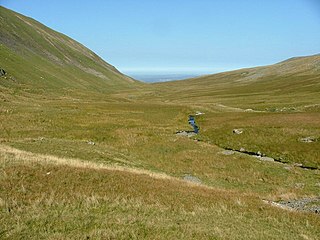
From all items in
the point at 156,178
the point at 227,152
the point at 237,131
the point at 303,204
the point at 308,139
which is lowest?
the point at 303,204

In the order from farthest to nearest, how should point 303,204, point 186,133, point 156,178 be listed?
1. point 186,133
2. point 156,178
3. point 303,204

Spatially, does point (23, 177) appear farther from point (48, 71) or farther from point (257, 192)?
point (48, 71)

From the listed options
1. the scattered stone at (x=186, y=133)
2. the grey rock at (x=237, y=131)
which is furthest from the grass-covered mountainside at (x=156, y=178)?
the scattered stone at (x=186, y=133)

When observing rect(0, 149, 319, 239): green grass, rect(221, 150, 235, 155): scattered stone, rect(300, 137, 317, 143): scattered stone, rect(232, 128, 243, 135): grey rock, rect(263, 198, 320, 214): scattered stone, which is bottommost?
rect(263, 198, 320, 214): scattered stone

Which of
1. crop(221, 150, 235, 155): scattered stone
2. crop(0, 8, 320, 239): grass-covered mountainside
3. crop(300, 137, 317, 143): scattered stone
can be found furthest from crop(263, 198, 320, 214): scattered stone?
crop(300, 137, 317, 143): scattered stone

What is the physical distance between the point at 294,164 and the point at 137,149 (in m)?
19.9

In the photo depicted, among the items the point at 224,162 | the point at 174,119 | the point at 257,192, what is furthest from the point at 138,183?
the point at 174,119

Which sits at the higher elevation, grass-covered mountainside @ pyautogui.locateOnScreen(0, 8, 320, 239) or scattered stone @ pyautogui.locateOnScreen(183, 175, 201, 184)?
grass-covered mountainside @ pyautogui.locateOnScreen(0, 8, 320, 239)

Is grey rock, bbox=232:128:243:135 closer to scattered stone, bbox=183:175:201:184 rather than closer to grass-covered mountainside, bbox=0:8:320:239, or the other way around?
grass-covered mountainside, bbox=0:8:320:239

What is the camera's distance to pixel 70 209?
1634cm

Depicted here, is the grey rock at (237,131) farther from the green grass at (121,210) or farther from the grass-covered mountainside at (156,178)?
the green grass at (121,210)

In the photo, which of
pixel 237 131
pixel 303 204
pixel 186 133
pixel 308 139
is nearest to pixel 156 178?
pixel 303 204

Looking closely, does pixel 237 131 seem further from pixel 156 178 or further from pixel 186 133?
pixel 156 178

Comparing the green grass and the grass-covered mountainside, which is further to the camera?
the grass-covered mountainside
